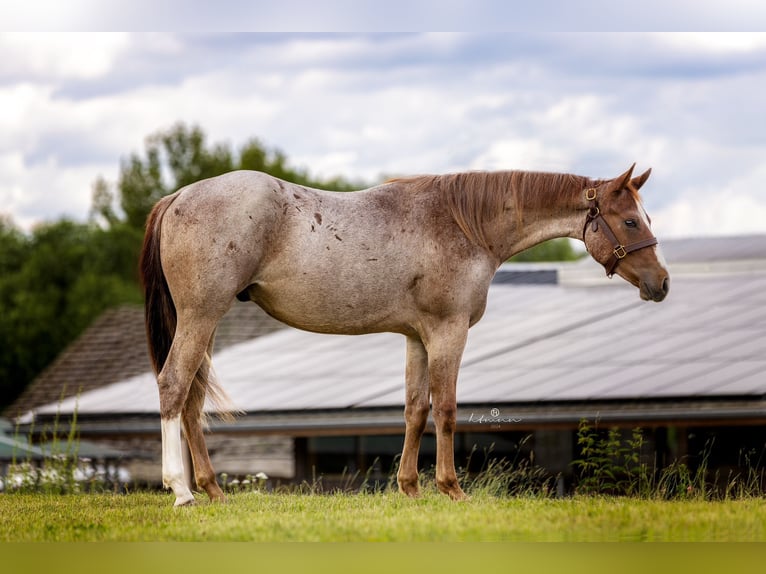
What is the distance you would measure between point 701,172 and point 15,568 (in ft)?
61.0

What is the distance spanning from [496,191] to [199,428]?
8.76ft

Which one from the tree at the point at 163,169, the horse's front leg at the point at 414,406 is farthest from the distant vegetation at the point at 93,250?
the horse's front leg at the point at 414,406

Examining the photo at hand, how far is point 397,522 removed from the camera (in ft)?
22.7

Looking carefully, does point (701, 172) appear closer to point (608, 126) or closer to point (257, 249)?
point (608, 126)

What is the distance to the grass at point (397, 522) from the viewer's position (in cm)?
673

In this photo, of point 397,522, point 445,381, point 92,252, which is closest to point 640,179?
point 445,381

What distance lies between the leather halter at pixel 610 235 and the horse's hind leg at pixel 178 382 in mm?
2735

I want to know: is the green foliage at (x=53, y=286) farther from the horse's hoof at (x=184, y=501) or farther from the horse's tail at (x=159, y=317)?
the horse's hoof at (x=184, y=501)

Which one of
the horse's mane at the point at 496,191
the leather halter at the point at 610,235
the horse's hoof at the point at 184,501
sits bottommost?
the horse's hoof at the point at 184,501

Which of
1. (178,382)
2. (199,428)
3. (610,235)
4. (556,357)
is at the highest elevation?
(610,235)

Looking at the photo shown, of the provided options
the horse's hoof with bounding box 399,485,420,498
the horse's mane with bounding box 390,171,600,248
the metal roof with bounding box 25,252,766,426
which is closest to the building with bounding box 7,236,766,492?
the metal roof with bounding box 25,252,766,426

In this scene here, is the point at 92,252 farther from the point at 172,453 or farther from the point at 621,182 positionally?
the point at 621,182

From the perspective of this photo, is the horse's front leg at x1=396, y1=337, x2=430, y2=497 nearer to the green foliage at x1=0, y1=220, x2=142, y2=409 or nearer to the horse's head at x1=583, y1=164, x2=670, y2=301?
the horse's head at x1=583, y1=164, x2=670, y2=301

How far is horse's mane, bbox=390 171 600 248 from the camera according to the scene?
8.03 metres
